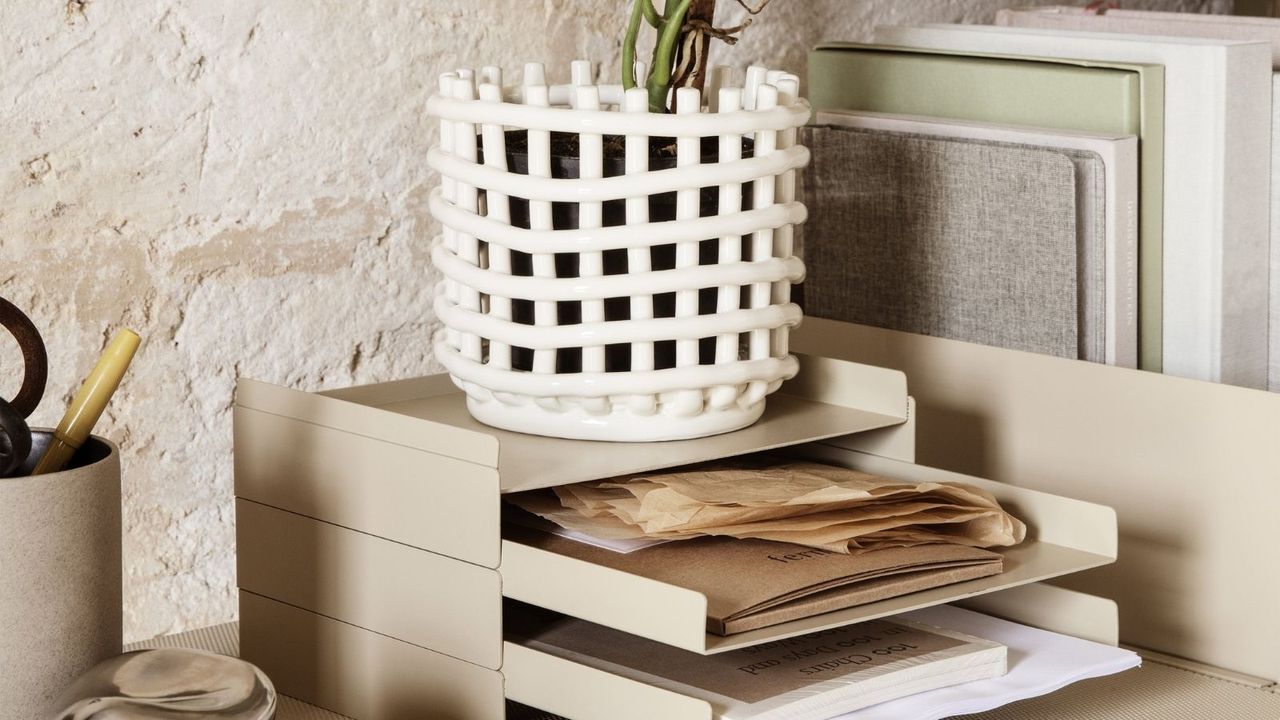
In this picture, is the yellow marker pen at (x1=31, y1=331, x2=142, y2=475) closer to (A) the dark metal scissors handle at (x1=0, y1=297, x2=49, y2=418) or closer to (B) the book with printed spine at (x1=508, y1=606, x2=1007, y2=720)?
(A) the dark metal scissors handle at (x1=0, y1=297, x2=49, y2=418)

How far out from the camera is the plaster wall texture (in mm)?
876

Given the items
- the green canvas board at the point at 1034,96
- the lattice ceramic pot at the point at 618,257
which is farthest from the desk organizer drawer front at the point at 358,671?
the green canvas board at the point at 1034,96

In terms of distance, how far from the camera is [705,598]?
0.58 metres

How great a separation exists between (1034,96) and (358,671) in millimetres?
588

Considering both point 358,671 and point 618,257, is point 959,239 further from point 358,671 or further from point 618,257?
point 358,671

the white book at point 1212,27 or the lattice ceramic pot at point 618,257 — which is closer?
the lattice ceramic pot at point 618,257

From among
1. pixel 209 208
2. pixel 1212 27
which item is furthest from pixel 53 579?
pixel 1212 27

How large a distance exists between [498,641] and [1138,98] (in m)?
0.55

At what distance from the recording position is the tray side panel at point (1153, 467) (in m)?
0.79

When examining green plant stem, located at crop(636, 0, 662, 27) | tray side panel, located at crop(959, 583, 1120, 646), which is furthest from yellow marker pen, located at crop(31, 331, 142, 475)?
tray side panel, located at crop(959, 583, 1120, 646)

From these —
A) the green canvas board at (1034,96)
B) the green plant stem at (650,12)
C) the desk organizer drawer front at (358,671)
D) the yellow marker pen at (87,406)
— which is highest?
the green plant stem at (650,12)

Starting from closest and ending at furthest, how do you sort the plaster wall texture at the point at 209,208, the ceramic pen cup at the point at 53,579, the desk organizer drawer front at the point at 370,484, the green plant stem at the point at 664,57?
the ceramic pen cup at the point at 53,579 < the desk organizer drawer front at the point at 370,484 < the green plant stem at the point at 664,57 < the plaster wall texture at the point at 209,208

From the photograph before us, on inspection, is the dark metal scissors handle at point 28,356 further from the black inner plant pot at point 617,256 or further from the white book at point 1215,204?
the white book at point 1215,204

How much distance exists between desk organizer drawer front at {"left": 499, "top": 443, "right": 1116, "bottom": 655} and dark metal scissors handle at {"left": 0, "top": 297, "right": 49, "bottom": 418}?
0.23m
